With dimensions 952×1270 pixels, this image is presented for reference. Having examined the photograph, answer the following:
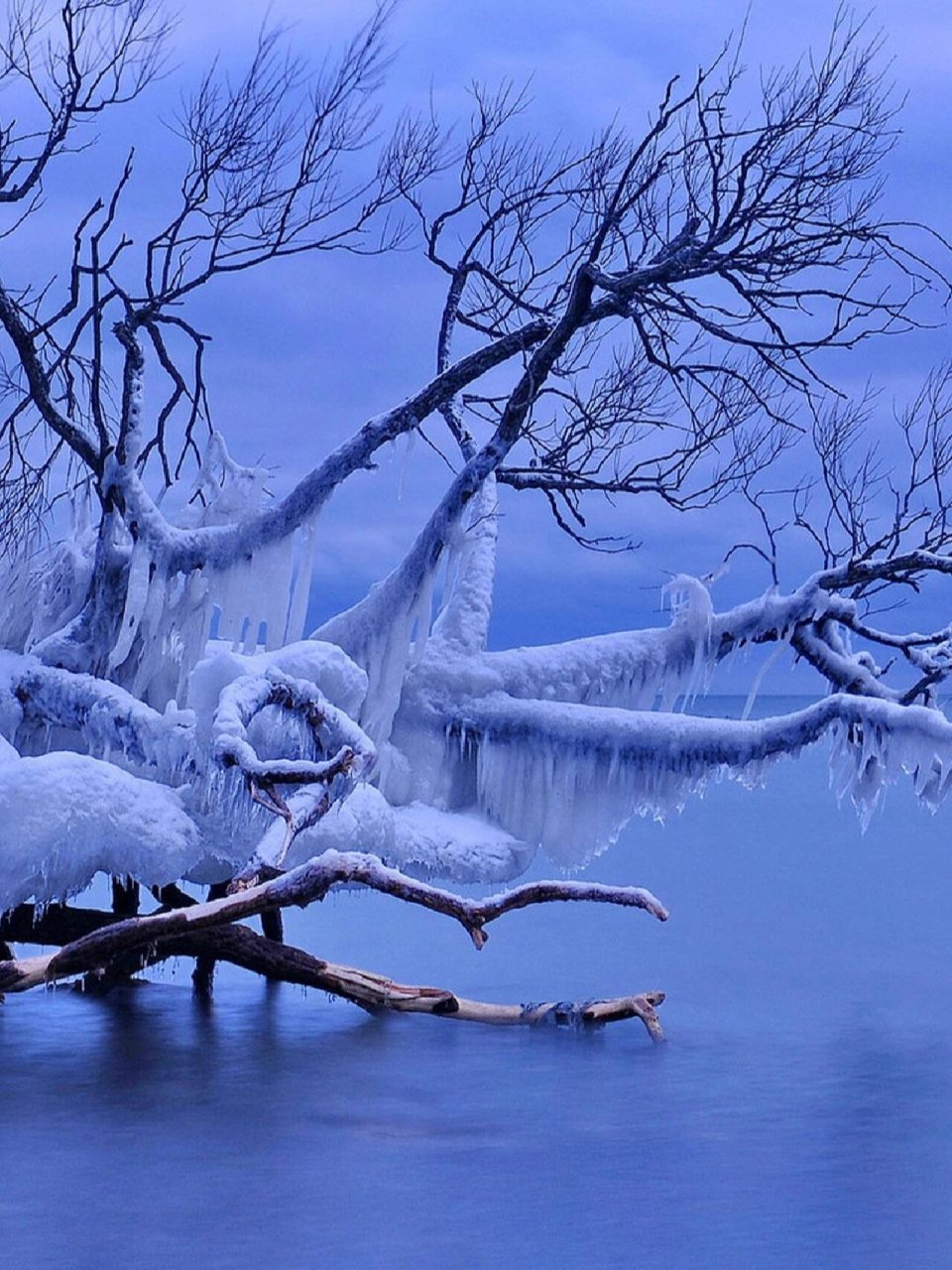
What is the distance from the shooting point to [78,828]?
10.3 meters

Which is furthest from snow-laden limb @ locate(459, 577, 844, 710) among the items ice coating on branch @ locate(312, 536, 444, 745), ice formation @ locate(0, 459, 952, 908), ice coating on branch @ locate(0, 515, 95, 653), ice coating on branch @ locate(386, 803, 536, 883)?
ice coating on branch @ locate(0, 515, 95, 653)

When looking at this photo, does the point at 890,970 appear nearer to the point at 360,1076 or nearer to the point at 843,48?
the point at 360,1076

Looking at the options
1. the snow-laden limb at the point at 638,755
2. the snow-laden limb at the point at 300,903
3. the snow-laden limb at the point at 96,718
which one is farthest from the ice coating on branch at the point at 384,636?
the snow-laden limb at the point at 300,903

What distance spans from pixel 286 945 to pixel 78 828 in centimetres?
202

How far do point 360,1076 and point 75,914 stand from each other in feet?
10.0

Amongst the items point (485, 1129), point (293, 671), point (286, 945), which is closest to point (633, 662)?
point (293, 671)

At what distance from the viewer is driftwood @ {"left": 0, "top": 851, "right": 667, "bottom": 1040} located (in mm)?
9430

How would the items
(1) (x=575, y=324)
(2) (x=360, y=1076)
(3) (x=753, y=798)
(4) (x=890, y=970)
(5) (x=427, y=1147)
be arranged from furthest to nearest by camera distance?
(3) (x=753, y=798) → (4) (x=890, y=970) → (1) (x=575, y=324) → (2) (x=360, y=1076) → (5) (x=427, y=1147)

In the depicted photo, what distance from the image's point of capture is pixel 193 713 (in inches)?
450

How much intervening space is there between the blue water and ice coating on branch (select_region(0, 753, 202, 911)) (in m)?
1.32

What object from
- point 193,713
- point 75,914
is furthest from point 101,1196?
point 75,914

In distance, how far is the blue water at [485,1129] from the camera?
7953mm

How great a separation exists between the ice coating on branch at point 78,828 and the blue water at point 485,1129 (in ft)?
4.33

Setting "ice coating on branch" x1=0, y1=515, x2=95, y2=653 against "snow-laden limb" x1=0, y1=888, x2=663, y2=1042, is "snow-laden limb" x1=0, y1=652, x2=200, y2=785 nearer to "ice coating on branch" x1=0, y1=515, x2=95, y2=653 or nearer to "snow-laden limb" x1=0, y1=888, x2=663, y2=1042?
"ice coating on branch" x1=0, y1=515, x2=95, y2=653
